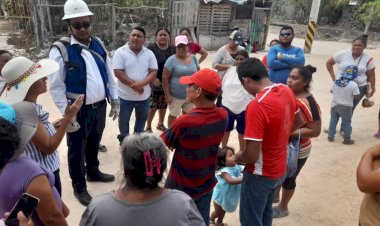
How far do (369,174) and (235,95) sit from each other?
2.69 meters

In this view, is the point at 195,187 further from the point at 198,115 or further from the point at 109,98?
the point at 109,98

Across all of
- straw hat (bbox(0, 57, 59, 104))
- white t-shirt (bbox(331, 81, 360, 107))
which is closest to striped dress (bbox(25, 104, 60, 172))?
straw hat (bbox(0, 57, 59, 104))

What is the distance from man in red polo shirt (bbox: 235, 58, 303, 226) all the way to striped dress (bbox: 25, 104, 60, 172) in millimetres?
1459

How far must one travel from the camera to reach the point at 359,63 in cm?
523

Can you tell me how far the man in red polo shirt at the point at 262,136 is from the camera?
234 cm

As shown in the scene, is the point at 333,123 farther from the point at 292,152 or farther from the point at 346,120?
the point at 292,152

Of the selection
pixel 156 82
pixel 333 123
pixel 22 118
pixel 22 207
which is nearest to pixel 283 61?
pixel 333 123

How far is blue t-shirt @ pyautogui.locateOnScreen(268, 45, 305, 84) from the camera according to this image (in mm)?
4691

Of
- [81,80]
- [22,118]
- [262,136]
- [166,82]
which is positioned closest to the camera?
[22,118]

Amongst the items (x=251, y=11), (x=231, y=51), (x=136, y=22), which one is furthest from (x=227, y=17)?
(x=231, y=51)

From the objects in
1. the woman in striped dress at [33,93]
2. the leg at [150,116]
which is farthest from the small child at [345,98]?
the woman in striped dress at [33,93]

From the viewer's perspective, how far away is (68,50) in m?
3.23

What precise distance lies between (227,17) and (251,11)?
127 cm

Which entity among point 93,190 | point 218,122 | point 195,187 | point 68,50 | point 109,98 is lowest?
point 93,190
